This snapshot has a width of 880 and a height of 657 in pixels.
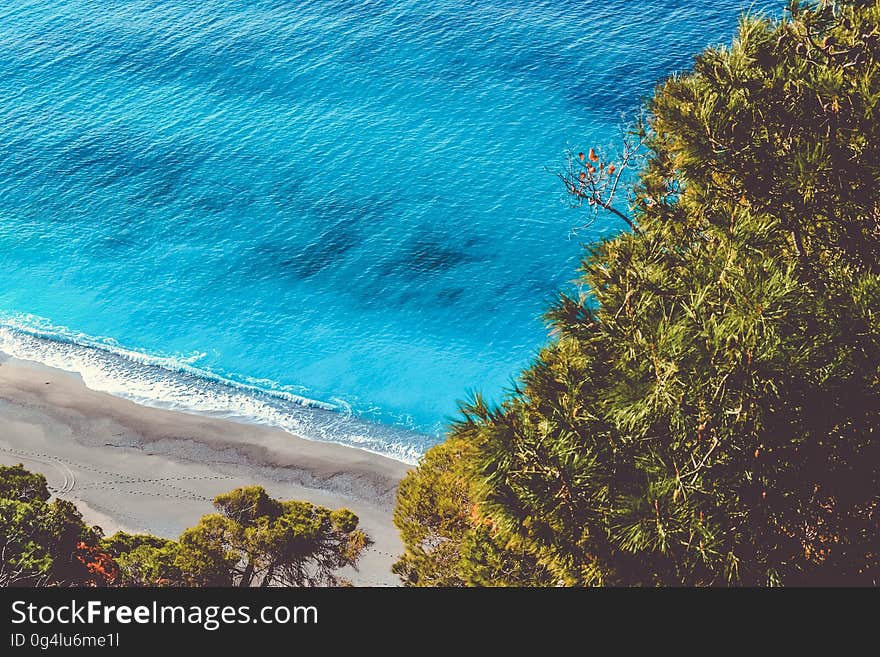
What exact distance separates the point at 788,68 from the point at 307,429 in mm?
30343

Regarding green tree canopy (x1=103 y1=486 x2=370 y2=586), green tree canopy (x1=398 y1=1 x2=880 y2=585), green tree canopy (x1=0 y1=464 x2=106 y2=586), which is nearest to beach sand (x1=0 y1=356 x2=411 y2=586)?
green tree canopy (x1=103 y1=486 x2=370 y2=586)

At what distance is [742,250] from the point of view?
12711 mm

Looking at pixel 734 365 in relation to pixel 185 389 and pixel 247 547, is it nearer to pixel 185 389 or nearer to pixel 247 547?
pixel 247 547

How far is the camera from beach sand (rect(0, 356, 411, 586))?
114ft

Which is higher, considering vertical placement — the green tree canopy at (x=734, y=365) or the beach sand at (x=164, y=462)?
the beach sand at (x=164, y=462)

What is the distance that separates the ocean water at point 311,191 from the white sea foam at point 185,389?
15 centimetres

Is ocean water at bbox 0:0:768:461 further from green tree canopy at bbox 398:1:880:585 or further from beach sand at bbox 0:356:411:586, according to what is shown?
green tree canopy at bbox 398:1:880:585

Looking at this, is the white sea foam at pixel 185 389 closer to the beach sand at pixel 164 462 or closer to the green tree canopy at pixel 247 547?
the beach sand at pixel 164 462

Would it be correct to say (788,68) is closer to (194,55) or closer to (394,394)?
(394,394)

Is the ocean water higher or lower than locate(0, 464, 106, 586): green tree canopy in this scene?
higher

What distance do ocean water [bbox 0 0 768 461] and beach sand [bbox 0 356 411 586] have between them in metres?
1.62

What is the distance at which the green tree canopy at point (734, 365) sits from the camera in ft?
38.1

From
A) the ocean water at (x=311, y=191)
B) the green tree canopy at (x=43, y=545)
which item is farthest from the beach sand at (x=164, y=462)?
the green tree canopy at (x=43, y=545)

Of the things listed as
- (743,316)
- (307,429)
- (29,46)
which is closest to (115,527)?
(307,429)
